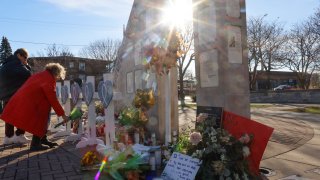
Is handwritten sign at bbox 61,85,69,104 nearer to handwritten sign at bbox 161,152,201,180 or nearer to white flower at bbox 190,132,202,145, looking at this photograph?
handwritten sign at bbox 161,152,201,180

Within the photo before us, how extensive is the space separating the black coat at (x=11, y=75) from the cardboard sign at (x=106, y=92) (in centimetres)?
249

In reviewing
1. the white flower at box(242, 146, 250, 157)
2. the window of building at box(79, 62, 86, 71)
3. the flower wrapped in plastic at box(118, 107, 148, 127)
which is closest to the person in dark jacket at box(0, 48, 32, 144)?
the flower wrapped in plastic at box(118, 107, 148, 127)

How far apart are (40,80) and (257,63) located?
3424 centimetres

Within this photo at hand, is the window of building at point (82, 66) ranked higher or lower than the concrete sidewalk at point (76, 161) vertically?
higher

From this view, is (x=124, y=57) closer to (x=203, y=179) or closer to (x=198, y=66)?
(x=198, y=66)

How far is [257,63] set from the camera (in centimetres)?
3738

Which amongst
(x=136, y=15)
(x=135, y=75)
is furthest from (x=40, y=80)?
(x=136, y=15)

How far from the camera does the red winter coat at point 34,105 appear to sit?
6004 millimetres

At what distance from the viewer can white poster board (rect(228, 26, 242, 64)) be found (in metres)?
4.94

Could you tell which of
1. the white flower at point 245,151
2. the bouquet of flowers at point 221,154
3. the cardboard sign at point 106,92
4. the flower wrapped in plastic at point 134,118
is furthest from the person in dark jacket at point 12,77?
the white flower at point 245,151

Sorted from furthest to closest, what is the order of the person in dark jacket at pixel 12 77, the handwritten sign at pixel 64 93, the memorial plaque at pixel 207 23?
the handwritten sign at pixel 64 93
the person in dark jacket at pixel 12 77
the memorial plaque at pixel 207 23

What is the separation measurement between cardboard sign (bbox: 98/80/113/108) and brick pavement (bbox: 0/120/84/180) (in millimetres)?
1099

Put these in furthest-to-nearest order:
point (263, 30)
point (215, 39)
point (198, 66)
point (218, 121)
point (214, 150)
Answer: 1. point (263, 30)
2. point (198, 66)
3. point (215, 39)
4. point (218, 121)
5. point (214, 150)

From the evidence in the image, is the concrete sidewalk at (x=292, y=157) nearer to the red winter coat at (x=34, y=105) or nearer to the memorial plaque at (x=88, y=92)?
the memorial plaque at (x=88, y=92)
